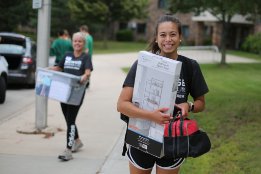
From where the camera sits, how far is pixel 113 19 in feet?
143

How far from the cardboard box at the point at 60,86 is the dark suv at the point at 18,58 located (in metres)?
7.63

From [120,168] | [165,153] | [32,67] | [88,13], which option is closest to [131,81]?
[165,153]

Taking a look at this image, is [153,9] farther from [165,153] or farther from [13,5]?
[165,153]

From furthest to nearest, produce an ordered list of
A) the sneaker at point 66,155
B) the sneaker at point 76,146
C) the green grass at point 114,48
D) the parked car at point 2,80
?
the green grass at point 114,48 → the parked car at point 2,80 → the sneaker at point 76,146 → the sneaker at point 66,155

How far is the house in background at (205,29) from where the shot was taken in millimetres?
47125

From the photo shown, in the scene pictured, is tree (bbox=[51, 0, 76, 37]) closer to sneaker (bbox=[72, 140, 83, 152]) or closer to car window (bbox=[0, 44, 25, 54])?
car window (bbox=[0, 44, 25, 54])

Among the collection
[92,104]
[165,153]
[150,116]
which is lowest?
[92,104]

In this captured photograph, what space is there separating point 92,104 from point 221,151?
5.41 metres

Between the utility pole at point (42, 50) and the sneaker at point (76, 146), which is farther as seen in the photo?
the utility pole at point (42, 50)

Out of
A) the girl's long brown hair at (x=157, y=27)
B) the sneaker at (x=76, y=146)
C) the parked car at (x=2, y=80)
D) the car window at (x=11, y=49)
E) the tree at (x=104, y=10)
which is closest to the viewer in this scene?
the girl's long brown hair at (x=157, y=27)

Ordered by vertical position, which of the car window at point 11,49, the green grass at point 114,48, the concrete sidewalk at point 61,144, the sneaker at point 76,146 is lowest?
the green grass at point 114,48

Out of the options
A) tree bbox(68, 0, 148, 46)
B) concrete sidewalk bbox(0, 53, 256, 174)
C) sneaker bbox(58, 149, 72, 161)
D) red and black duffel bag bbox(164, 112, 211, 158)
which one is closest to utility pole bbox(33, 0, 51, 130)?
concrete sidewalk bbox(0, 53, 256, 174)

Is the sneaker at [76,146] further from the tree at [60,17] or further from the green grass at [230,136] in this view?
the tree at [60,17]

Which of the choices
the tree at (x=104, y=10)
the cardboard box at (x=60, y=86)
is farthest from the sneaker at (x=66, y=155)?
the tree at (x=104, y=10)
